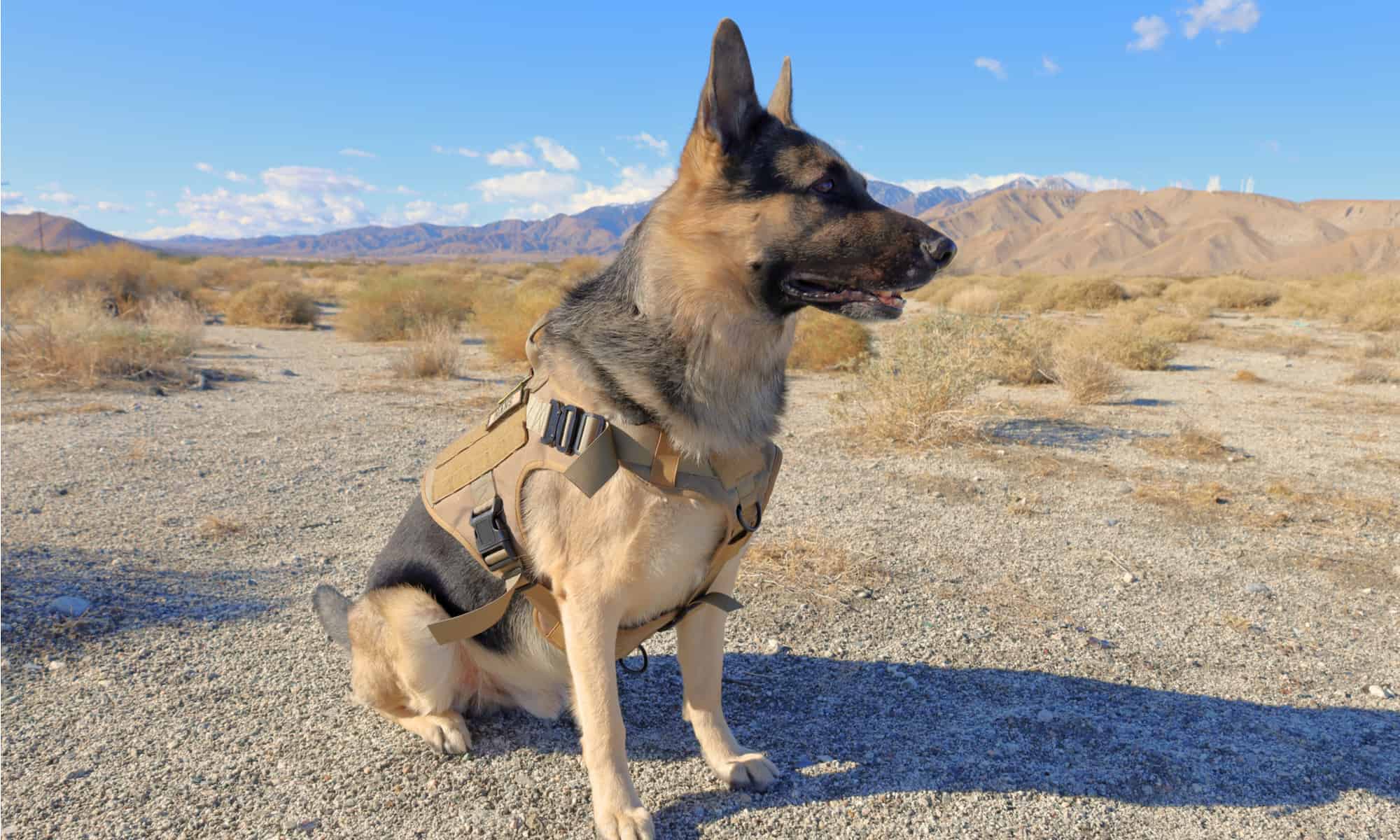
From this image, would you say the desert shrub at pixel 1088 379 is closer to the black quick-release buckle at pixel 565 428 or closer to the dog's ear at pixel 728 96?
the dog's ear at pixel 728 96

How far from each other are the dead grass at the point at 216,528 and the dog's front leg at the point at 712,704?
3959mm

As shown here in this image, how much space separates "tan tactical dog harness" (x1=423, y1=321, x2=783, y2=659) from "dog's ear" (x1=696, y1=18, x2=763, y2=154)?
883 millimetres

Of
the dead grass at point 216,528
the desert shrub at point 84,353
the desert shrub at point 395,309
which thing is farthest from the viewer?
the desert shrub at point 395,309

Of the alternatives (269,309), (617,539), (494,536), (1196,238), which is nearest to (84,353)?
(269,309)

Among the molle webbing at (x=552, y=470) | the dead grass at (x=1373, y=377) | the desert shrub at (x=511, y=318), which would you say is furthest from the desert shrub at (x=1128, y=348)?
the molle webbing at (x=552, y=470)

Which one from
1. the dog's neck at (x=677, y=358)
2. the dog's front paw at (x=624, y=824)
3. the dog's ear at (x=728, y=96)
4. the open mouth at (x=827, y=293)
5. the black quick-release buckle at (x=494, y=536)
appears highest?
the dog's ear at (x=728, y=96)

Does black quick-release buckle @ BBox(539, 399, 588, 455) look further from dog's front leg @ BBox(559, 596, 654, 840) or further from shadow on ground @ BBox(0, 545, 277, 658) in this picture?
shadow on ground @ BBox(0, 545, 277, 658)

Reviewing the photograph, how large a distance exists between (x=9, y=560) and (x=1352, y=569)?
8168mm

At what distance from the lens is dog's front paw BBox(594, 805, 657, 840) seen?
2451mm

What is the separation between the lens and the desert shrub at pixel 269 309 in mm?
20922

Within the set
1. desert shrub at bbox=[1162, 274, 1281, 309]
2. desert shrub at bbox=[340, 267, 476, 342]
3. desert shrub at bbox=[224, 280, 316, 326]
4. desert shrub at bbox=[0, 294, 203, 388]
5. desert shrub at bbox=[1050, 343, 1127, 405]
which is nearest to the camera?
desert shrub at bbox=[1050, 343, 1127, 405]

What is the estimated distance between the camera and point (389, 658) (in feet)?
9.15

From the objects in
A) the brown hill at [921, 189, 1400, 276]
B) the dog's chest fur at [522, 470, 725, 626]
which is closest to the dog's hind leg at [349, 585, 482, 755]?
the dog's chest fur at [522, 470, 725, 626]

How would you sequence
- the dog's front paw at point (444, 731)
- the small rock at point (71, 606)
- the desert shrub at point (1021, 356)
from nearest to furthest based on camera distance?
the dog's front paw at point (444, 731), the small rock at point (71, 606), the desert shrub at point (1021, 356)
